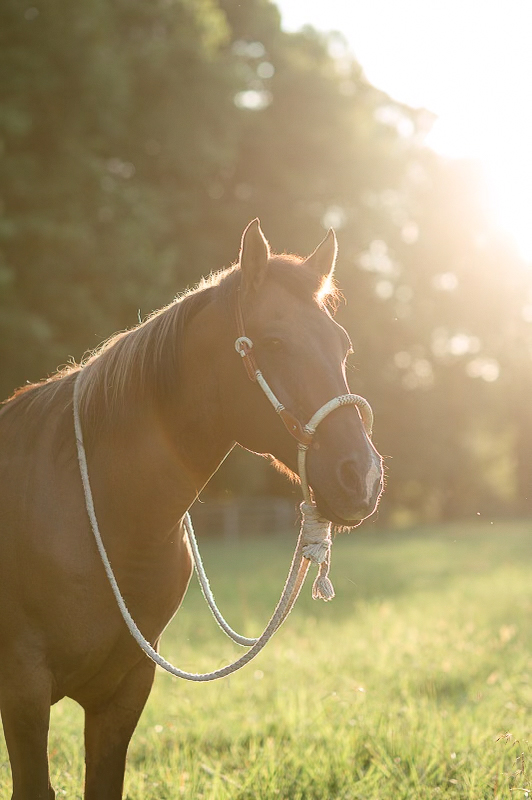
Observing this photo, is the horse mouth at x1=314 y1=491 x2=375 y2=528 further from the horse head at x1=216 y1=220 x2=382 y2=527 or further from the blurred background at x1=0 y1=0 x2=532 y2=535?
the blurred background at x1=0 y1=0 x2=532 y2=535

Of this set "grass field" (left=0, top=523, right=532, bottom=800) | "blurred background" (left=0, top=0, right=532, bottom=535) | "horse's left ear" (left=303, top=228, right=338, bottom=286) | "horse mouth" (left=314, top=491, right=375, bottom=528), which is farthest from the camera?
"blurred background" (left=0, top=0, right=532, bottom=535)

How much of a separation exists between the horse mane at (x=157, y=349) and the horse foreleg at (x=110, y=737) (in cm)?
104

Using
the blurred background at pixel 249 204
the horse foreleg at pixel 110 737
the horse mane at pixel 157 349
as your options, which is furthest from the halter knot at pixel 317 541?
the blurred background at pixel 249 204

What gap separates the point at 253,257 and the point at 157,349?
0.52 meters

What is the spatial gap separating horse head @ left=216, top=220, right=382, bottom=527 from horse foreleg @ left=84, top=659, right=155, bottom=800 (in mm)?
1117

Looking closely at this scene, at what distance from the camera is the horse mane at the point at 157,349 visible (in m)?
2.83

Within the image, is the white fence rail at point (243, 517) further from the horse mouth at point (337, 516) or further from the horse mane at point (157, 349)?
the horse mouth at point (337, 516)

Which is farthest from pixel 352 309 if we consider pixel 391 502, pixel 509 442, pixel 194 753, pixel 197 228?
pixel 509 442

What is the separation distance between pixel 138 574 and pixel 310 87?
19.0m

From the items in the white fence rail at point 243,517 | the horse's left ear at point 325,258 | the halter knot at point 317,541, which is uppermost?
the white fence rail at point 243,517

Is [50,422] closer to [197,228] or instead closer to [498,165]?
[197,228]

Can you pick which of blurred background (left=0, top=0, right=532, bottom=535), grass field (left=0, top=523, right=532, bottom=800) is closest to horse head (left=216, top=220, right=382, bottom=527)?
grass field (left=0, top=523, right=532, bottom=800)

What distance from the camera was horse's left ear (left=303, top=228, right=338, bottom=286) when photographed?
304 cm

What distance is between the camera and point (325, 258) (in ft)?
10.1
